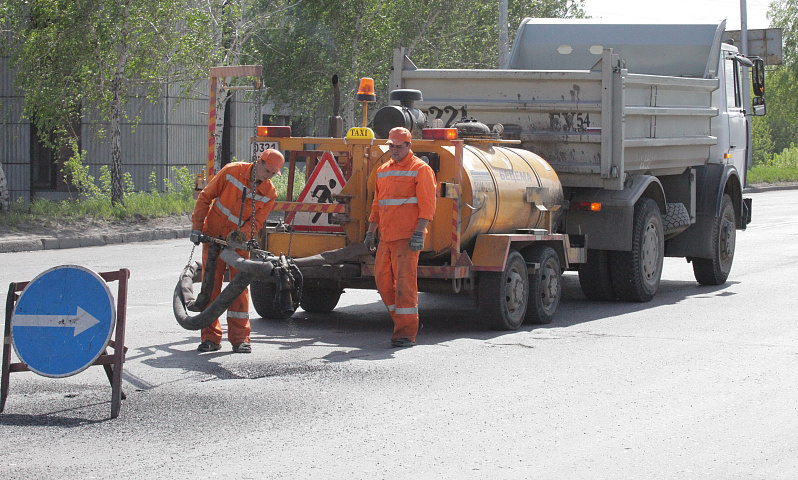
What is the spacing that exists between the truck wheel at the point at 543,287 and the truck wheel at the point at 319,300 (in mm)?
1867

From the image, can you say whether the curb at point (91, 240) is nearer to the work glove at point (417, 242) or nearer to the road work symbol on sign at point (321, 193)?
the road work symbol on sign at point (321, 193)

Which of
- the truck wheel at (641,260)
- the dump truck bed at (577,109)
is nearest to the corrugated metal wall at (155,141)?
the dump truck bed at (577,109)

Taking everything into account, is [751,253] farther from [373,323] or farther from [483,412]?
[483,412]

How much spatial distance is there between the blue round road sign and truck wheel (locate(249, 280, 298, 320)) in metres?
3.64

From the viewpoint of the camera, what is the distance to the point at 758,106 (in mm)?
14461

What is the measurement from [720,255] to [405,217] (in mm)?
5930

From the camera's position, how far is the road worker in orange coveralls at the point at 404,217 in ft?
28.3

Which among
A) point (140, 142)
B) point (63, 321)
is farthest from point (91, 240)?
point (63, 321)

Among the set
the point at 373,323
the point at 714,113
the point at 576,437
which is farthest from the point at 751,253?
the point at 576,437

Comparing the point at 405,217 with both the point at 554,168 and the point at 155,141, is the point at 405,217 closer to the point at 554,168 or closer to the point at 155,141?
the point at 554,168

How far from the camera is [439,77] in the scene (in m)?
11.6

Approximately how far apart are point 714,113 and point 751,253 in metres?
4.17

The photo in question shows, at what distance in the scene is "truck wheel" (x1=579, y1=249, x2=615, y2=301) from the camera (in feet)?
38.6

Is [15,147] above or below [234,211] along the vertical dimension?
above
